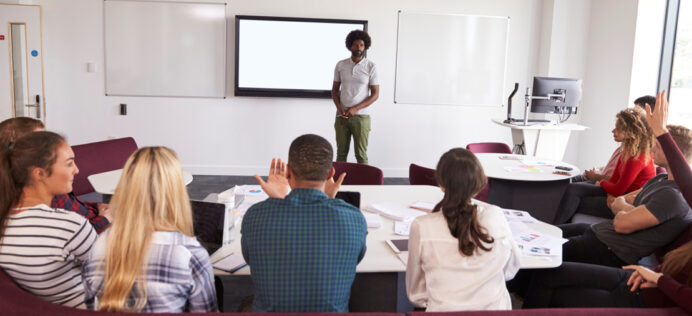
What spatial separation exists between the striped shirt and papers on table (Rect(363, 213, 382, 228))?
114 centimetres

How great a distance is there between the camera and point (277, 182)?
2016mm

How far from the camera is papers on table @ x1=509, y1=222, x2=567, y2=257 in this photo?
207 cm

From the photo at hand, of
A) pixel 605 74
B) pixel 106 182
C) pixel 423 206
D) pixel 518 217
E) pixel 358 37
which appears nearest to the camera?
pixel 518 217

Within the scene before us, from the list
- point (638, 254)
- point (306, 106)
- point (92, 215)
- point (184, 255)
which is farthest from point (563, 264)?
→ point (306, 106)

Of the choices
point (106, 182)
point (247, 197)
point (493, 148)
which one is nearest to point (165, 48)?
point (106, 182)

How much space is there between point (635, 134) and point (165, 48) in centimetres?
513

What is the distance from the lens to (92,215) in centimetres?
230

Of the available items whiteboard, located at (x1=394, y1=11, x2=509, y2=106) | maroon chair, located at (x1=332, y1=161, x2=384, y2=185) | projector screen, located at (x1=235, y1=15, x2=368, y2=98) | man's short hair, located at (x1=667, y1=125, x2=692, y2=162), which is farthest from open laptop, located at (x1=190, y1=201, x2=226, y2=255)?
whiteboard, located at (x1=394, y1=11, x2=509, y2=106)

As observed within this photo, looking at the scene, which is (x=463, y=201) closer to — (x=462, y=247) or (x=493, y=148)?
(x=462, y=247)

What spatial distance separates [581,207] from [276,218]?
2.81m

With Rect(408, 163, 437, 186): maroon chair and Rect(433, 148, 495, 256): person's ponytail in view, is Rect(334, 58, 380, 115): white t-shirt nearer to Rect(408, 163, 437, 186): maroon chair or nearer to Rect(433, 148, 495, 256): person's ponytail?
Rect(408, 163, 437, 186): maroon chair

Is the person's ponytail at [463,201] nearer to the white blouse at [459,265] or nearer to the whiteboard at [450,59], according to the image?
the white blouse at [459,265]

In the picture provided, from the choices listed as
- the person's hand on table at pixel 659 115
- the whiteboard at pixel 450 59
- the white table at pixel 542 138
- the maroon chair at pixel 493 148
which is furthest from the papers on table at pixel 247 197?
the whiteboard at pixel 450 59

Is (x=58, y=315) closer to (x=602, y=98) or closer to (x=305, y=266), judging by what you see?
(x=305, y=266)
